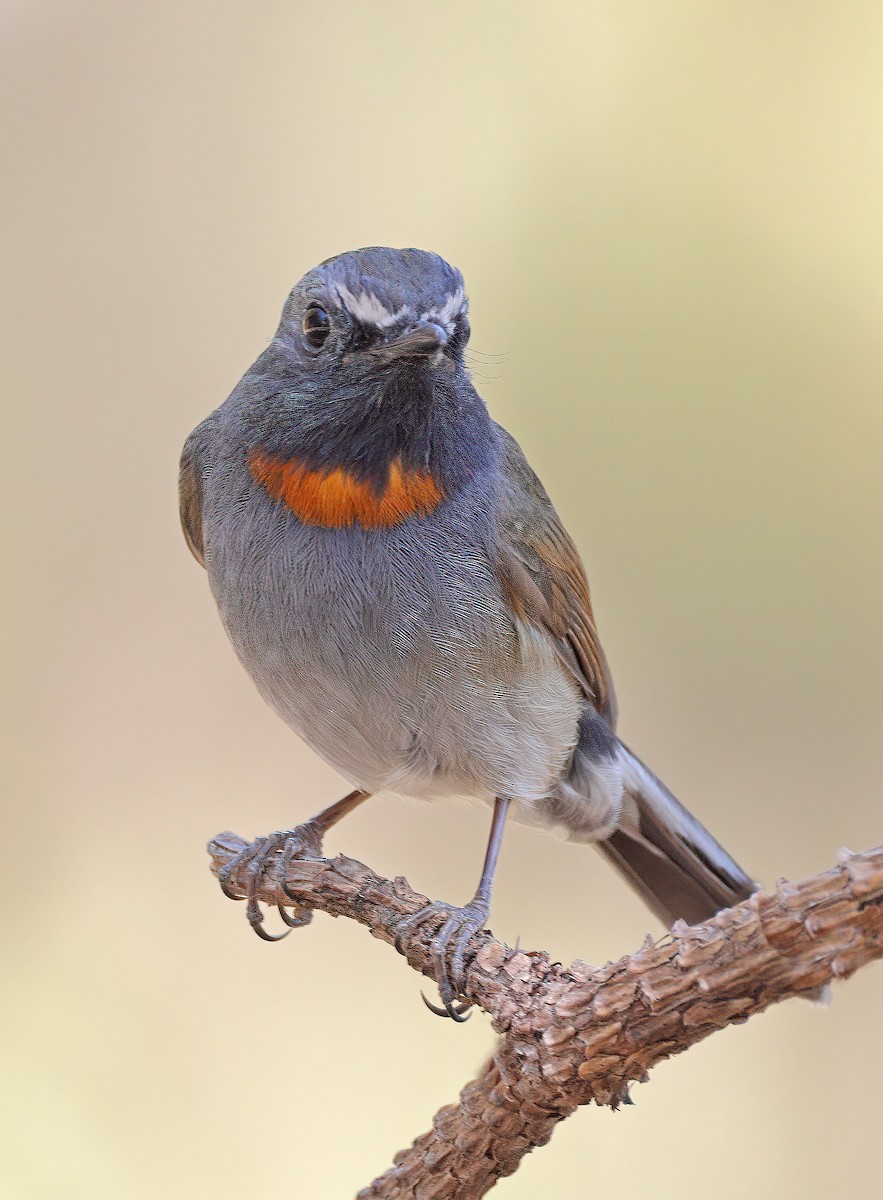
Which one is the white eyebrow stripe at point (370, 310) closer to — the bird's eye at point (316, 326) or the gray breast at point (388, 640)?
the bird's eye at point (316, 326)

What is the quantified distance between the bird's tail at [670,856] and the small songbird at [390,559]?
0.64m

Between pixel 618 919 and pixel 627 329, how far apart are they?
3285mm

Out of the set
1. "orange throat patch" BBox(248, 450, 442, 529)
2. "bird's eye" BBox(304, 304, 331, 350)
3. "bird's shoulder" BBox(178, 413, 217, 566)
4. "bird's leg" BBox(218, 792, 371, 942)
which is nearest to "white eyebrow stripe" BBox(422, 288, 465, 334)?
"bird's eye" BBox(304, 304, 331, 350)

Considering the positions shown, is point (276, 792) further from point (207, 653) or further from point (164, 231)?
point (164, 231)

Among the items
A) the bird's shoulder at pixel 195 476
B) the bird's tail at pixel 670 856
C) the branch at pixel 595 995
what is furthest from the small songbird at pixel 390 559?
the bird's tail at pixel 670 856

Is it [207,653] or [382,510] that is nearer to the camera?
[382,510]

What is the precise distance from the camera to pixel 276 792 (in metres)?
7.36

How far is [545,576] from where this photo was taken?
16.9 feet

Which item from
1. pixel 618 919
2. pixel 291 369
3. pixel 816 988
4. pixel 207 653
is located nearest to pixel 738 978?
pixel 816 988

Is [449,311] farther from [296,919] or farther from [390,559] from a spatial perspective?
[296,919]

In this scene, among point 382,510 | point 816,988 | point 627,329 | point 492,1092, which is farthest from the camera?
point 627,329

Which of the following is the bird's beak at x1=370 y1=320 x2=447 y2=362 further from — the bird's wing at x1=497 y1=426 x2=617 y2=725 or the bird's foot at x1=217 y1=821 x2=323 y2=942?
the bird's foot at x1=217 y1=821 x2=323 y2=942

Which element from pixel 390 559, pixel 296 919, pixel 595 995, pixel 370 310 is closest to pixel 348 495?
pixel 390 559

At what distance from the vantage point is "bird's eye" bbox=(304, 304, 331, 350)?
4.57 metres
